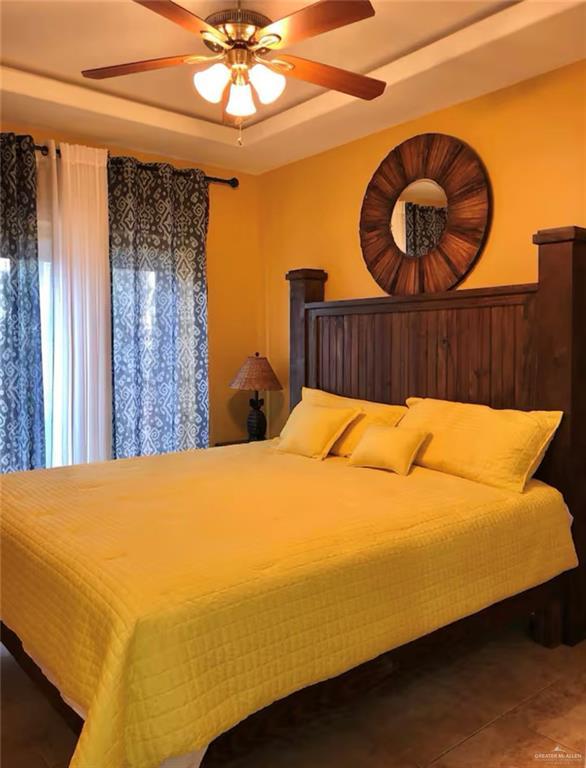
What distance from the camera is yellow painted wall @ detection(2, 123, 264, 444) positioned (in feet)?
14.5

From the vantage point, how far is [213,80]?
2.36 m

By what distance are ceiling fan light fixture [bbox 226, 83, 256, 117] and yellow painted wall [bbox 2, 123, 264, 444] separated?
194cm

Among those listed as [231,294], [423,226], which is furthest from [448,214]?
[231,294]

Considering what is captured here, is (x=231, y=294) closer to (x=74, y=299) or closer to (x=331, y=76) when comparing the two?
(x=74, y=299)

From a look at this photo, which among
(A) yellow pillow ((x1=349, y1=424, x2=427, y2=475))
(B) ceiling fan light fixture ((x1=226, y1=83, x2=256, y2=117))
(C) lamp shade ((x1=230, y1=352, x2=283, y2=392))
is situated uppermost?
(B) ceiling fan light fixture ((x1=226, y1=83, x2=256, y2=117))

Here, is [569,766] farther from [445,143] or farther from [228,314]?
[228,314]

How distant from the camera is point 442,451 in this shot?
270 centimetres

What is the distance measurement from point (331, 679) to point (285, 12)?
253 centimetres

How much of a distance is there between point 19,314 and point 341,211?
2068mm

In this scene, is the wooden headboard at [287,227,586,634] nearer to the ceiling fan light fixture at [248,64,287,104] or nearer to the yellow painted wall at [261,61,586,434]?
the yellow painted wall at [261,61,586,434]

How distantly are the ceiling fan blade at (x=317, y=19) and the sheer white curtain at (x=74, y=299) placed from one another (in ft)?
6.11

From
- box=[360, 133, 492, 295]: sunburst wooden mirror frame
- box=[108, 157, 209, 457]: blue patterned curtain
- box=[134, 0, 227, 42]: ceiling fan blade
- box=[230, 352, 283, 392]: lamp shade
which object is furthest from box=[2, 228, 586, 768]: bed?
box=[134, 0, 227, 42]: ceiling fan blade

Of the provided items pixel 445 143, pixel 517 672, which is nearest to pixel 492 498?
pixel 517 672

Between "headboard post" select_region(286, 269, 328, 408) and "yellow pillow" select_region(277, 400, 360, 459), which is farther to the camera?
"headboard post" select_region(286, 269, 328, 408)
